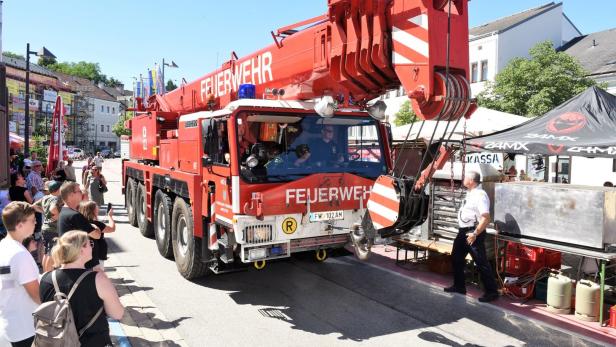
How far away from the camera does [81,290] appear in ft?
9.74

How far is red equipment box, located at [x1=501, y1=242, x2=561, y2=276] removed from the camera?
6.59m

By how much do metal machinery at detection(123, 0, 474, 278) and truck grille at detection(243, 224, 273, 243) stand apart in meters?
0.01

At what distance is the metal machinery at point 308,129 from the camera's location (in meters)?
4.23

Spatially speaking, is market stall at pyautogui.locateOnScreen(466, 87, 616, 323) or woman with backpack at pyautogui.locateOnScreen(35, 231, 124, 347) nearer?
woman with backpack at pyautogui.locateOnScreen(35, 231, 124, 347)

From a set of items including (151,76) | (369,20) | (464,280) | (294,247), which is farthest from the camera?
(151,76)

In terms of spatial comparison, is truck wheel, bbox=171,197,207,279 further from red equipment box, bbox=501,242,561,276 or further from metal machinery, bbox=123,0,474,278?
red equipment box, bbox=501,242,561,276

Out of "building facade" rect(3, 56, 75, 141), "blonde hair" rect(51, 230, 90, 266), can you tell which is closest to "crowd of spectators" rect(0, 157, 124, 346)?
"blonde hair" rect(51, 230, 90, 266)

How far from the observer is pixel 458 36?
14.0ft

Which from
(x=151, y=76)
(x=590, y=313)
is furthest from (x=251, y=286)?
(x=151, y=76)

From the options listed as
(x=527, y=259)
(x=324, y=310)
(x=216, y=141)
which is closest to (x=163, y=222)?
(x=216, y=141)

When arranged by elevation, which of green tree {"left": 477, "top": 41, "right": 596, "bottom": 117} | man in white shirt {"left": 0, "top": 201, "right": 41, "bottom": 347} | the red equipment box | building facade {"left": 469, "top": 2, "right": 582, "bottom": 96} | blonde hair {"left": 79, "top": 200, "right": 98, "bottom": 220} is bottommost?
the red equipment box

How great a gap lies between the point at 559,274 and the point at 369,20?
4.37m

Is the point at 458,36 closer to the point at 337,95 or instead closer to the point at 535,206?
the point at 337,95

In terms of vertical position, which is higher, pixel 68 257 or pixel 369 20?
pixel 369 20
